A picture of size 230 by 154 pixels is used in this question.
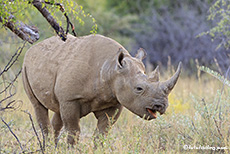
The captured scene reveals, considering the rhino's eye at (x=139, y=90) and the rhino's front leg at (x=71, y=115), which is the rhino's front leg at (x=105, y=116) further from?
the rhino's eye at (x=139, y=90)

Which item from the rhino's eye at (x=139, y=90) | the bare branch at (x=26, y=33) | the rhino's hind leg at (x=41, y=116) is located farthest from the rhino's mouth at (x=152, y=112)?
the rhino's hind leg at (x=41, y=116)

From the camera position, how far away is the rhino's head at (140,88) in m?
5.07

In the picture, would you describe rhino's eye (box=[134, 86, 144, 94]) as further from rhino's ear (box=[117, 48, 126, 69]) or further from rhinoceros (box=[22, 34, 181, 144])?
rhino's ear (box=[117, 48, 126, 69])

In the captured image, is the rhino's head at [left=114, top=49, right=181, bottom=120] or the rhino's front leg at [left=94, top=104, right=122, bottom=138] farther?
the rhino's front leg at [left=94, top=104, right=122, bottom=138]

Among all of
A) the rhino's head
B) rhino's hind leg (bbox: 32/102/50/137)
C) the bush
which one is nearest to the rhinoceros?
the rhino's head

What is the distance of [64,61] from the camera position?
19.3 feet

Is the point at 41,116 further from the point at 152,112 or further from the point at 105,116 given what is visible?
the point at 152,112

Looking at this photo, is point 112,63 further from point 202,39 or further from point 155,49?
point 155,49

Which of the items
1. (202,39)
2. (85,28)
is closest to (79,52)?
(85,28)

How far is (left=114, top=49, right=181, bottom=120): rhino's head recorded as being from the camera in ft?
16.6

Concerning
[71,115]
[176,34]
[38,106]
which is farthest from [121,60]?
[176,34]

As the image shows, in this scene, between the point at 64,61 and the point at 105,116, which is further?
the point at 105,116

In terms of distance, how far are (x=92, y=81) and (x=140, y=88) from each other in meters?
0.72

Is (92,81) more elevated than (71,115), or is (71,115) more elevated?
(92,81)
